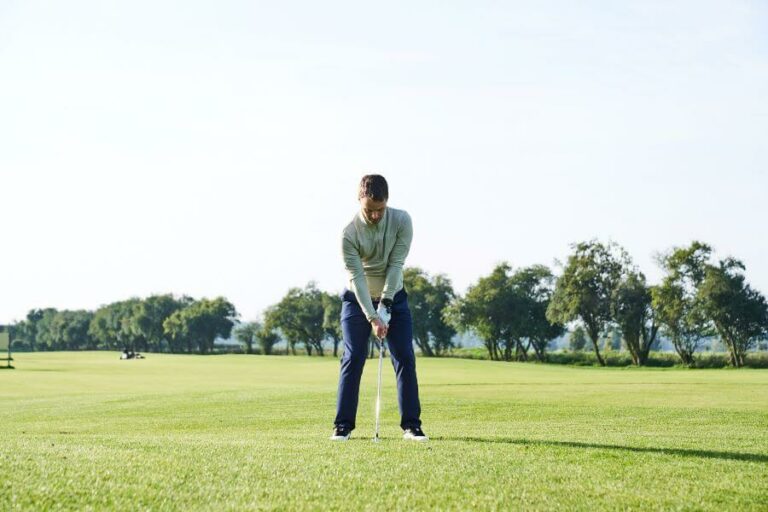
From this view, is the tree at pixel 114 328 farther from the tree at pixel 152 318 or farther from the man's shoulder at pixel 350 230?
the man's shoulder at pixel 350 230

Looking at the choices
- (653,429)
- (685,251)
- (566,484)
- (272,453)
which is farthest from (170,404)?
(685,251)

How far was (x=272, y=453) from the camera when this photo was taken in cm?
673

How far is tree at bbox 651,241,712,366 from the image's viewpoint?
76938mm

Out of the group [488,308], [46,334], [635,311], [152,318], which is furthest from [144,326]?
[635,311]

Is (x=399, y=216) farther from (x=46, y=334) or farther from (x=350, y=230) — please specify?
(x=46, y=334)

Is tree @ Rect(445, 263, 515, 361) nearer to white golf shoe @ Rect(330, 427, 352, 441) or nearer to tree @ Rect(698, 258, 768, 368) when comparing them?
tree @ Rect(698, 258, 768, 368)

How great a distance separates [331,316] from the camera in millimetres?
117312

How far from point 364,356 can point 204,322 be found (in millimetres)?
141623

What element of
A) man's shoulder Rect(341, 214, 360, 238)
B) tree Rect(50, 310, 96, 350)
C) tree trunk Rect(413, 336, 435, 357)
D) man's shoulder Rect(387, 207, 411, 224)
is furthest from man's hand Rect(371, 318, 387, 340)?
tree Rect(50, 310, 96, 350)

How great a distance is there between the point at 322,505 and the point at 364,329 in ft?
13.4

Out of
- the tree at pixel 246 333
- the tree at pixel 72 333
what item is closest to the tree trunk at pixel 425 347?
the tree at pixel 246 333

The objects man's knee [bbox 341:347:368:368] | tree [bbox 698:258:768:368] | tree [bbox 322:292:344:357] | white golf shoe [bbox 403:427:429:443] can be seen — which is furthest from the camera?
tree [bbox 322:292:344:357]

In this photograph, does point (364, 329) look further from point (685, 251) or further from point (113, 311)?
point (113, 311)

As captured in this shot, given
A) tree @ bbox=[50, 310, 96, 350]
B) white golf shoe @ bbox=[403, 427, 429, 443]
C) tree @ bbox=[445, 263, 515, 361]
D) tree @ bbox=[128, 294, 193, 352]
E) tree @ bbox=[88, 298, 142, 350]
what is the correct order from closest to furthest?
white golf shoe @ bbox=[403, 427, 429, 443], tree @ bbox=[445, 263, 515, 361], tree @ bbox=[128, 294, 193, 352], tree @ bbox=[88, 298, 142, 350], tree @ bbox=[50, 310, 96, 350]
